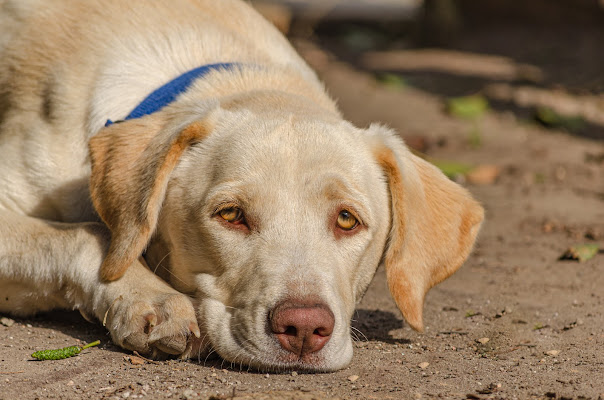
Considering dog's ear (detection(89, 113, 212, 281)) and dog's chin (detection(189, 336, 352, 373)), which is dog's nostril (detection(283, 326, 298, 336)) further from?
dog's ear (detection(89, 113, 212, 281))

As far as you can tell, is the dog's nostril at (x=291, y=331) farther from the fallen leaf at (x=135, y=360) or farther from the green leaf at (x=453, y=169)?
the green leaf at (x=453, y=169)

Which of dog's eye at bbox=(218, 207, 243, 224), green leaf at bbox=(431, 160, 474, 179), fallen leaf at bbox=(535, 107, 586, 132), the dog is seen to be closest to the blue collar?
the dog

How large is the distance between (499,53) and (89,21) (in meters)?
9.07

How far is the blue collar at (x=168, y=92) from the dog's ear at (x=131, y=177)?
0.39 meters

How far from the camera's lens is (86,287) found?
376 cm

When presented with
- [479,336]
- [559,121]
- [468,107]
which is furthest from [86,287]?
[468,107]

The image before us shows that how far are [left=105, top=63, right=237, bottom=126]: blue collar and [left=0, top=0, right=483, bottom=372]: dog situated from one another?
11mm

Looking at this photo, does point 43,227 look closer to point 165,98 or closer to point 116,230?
point 116,230

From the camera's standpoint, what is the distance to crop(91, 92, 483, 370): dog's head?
3330mm

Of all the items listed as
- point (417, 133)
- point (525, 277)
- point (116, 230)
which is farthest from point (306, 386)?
point (417, 133)

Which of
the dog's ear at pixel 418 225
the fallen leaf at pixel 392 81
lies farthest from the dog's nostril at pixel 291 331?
the fallen leaf at pixel 392 81

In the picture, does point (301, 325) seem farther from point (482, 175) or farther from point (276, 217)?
point (482, 175)

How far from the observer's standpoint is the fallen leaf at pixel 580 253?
5.34m

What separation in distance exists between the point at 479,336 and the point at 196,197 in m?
1.53
